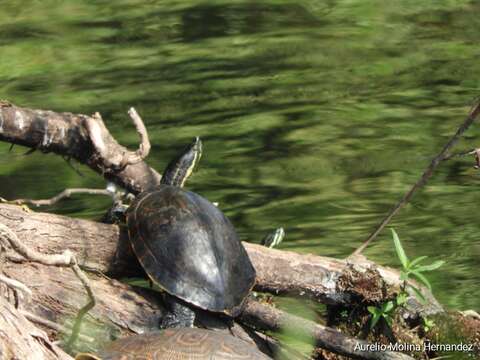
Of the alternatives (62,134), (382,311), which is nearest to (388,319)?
(382,311)

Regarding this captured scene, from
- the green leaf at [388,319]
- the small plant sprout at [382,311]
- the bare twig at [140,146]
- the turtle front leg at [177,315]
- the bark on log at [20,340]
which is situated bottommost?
the green leaf at [388,319]

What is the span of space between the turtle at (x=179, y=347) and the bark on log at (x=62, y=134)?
1.78m

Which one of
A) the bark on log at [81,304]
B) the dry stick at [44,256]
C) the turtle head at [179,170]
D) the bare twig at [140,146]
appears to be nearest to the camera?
the dry stick at [44,256]

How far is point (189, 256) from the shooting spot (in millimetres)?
5195

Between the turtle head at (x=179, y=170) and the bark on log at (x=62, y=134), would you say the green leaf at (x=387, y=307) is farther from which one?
the bark on log at (x=62, y=134)

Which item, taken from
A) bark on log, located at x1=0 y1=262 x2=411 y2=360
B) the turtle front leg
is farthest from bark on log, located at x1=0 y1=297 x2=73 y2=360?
the turtle front leg

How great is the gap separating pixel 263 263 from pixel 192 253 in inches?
20.0

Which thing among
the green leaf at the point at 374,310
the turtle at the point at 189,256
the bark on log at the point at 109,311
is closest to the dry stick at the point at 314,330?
the bark on log at the point at 109,311

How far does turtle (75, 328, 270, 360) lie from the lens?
433cm

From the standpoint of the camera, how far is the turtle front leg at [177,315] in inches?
202

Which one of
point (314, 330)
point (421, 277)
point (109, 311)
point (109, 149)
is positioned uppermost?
point (109, 149)

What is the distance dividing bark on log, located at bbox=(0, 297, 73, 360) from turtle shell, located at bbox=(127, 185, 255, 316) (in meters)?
1.37

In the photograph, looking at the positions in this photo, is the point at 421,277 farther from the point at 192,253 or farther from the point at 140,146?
the point at 140,146

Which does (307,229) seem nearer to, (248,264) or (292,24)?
(248,264)
